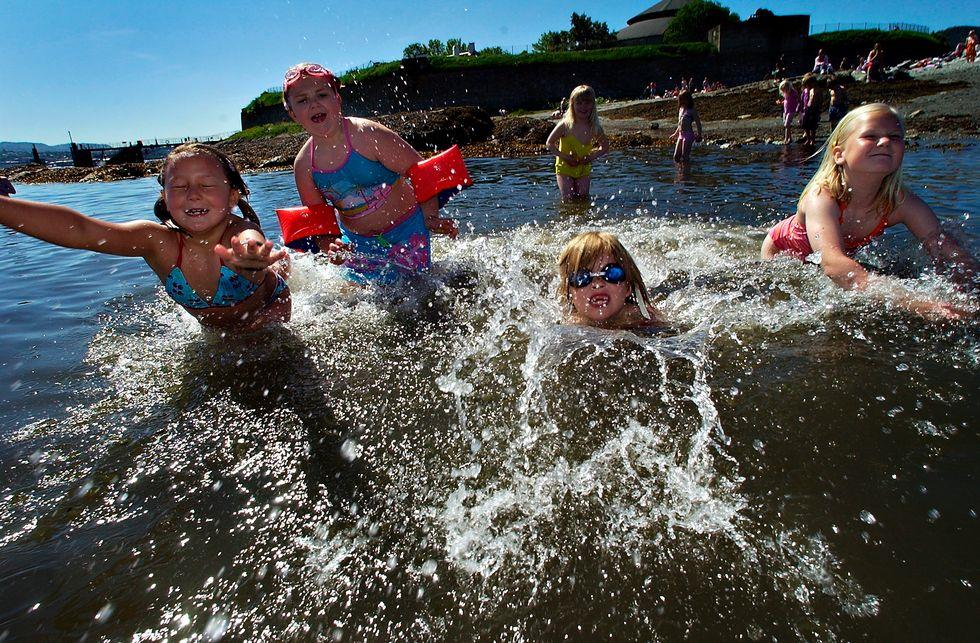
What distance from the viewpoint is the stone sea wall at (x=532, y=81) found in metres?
46.4

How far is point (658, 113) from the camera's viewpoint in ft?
82.2

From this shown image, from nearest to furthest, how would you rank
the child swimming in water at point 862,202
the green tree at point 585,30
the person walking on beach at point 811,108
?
the child swimming in water at point 862,202
the person walking on beach at point 811,108
the green tree at point 585,30

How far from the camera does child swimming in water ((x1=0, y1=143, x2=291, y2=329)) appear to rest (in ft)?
9.77

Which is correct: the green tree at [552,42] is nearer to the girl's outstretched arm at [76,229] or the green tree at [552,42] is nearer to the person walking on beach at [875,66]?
the person walking on beach at [875,66]

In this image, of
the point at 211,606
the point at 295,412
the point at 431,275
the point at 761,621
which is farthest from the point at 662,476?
the point at 431,275

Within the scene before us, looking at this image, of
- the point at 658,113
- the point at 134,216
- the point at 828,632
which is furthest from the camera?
the point at 658,113

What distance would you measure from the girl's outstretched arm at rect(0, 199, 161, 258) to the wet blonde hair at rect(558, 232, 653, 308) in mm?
2422

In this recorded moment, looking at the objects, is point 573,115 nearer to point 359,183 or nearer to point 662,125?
point 359,183

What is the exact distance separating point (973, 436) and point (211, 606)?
2.70 m

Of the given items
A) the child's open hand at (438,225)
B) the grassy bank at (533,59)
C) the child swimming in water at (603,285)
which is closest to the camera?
the child swimming in water at (603,285)

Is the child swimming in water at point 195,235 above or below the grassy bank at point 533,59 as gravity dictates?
below

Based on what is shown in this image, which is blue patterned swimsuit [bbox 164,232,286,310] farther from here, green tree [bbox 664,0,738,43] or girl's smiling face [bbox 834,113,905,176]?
green tree [bbox 664,0,738,43]

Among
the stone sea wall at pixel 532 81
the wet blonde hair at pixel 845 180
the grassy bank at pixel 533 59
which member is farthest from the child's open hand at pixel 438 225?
the grassy bank at pixel 533 59

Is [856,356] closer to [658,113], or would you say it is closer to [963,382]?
[963,382]
